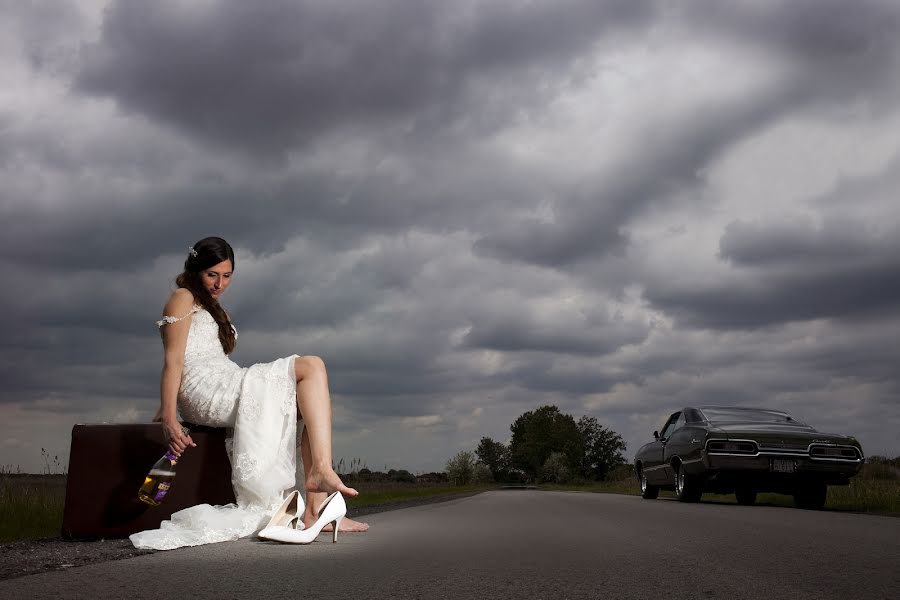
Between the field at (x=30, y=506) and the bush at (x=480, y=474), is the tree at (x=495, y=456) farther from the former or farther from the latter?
the field at (x=30, y=506)

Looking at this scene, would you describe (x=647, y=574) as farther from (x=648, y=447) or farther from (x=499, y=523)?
(x=648, y=447)

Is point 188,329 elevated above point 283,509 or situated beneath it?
elevated above

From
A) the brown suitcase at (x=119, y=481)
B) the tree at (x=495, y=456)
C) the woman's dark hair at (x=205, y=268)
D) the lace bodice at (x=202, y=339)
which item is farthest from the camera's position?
the tree at (x=495, y=456)

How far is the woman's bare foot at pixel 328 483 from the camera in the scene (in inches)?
220

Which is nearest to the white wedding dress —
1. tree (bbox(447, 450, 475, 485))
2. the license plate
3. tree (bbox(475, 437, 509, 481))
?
the license plate

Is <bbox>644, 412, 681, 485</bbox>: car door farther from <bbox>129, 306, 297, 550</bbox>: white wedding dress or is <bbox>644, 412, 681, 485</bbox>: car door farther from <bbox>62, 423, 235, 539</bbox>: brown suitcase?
<bbox>62, 423, 235, 539</bbox>: brown suitcase

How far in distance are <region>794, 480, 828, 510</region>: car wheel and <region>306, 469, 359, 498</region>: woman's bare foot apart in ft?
31.4

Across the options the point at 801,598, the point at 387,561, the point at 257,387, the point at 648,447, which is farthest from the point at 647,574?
the point at 648,447

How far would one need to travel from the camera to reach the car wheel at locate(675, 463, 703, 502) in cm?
1376

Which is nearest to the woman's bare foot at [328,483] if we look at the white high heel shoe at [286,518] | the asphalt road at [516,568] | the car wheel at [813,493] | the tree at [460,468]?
the white high heel shoe at [286,518]

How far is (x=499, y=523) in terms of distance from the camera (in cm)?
841

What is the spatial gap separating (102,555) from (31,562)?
400mm

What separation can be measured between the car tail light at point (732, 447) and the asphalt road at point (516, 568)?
548 centimetres

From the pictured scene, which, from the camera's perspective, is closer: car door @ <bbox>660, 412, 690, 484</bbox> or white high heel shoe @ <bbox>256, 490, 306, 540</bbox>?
white high heel shoe @ <bbox>256, 490, 306, 540</bbox>
